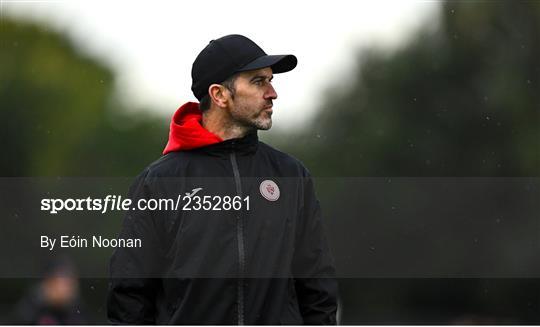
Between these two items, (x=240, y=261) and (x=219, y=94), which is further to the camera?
(x=219, y=94)

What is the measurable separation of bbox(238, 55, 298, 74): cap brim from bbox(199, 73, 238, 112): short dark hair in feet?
0.20

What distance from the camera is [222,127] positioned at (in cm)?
482

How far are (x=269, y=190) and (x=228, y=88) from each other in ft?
1.74

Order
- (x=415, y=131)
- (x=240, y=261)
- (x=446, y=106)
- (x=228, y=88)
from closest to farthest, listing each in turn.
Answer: (x=240, y=261) → (x=228, y=88) → (x=446, y=106) → (x=415, y=131)

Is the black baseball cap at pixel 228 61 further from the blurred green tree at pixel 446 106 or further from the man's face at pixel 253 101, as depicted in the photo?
the blurred green tree at pixel 446 106

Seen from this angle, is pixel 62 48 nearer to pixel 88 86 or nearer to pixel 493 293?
pixel 88 86

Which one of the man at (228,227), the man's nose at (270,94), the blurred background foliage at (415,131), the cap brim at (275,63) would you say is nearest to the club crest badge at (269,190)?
the man at (228,227)

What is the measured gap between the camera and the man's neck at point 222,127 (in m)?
4.79

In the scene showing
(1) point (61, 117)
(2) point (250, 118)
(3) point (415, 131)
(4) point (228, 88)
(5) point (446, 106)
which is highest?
(5) point (446, 106)

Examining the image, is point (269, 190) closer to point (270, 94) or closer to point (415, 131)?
point (270, 94)

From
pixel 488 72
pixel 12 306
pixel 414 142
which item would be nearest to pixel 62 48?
pixel 12 306

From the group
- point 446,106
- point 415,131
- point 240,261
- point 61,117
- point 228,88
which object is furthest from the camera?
point 61,117

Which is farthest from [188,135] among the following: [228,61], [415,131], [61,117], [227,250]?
[61,117]

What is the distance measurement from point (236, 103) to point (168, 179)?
0.46 meters
